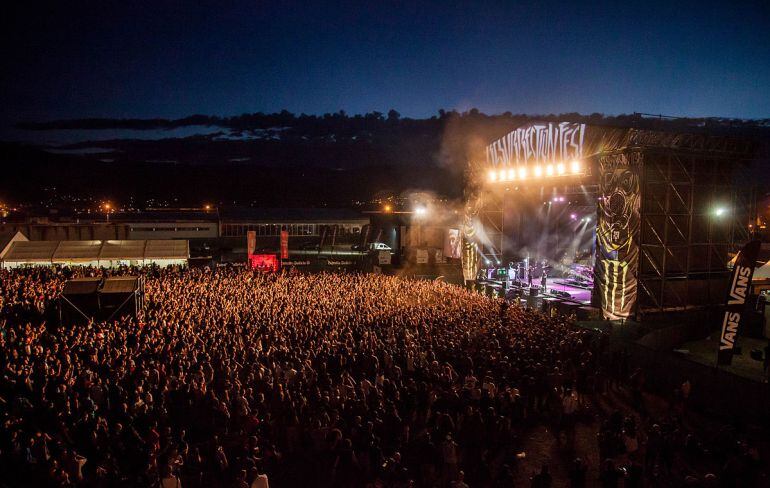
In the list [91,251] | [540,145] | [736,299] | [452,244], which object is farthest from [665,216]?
[91,251]

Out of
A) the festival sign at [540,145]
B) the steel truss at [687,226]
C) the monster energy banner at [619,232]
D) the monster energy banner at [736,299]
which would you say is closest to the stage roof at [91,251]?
the festival sign at [540,145]

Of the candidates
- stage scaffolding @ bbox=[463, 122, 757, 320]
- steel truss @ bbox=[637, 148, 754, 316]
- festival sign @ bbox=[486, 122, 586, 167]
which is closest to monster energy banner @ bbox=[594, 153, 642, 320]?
stage scaffolding @ bbox=[463, 122, 757, 320]

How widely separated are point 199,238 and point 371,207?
44232 mm

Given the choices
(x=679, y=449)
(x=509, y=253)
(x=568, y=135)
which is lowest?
(x=679, y=449)

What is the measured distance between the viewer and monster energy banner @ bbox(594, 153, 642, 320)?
14469mm

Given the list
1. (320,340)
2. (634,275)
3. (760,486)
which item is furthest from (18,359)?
(634,275)

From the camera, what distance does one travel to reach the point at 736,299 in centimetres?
1156

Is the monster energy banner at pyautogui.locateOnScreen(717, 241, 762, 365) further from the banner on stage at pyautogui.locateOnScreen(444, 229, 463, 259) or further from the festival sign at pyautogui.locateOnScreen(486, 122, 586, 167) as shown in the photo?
the banner on stage at pyautogui.locateOnScreen(444, 229, 463, 259)

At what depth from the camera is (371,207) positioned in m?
80.2

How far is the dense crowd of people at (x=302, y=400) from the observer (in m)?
6.33

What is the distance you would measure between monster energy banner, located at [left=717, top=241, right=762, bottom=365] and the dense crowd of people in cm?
317

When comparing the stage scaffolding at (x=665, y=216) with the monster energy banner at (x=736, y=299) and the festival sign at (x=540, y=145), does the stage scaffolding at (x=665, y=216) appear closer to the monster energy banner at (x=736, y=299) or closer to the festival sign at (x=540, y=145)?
the festival sign at (x=540, y=145)

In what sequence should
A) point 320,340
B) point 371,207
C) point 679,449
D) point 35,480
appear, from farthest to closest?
point 371,207
point 320,340
point 679,449
point 35,480

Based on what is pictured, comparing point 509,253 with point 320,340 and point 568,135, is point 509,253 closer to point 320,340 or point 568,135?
point 568,135
